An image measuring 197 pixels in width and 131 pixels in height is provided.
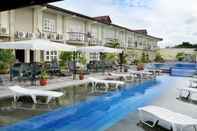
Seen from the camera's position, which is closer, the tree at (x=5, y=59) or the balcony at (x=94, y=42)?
the tree at (x=5, y=59)

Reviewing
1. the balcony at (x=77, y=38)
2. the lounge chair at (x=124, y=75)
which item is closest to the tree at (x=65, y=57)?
the lounge chair at (x=124, y=75)

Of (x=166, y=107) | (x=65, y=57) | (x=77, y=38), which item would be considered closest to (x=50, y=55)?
(x=77, y=38)

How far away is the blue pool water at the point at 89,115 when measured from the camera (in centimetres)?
746

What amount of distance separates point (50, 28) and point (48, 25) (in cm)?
37

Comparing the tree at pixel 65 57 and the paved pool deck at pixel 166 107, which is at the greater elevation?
the tree at pixel 65 57

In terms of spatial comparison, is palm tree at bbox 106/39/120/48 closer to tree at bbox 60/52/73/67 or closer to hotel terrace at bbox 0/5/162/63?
hotel terrace at bbox 0/5/162/63

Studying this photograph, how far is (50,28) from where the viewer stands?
77.3 ft

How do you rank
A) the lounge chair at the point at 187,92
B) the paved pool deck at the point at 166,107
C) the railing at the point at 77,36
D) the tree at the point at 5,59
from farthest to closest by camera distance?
the railing at the point at 77,36
the tree at the point at 5,59
the lounge chair at the point at 187,92
the paved pool deck at the point at 166,107

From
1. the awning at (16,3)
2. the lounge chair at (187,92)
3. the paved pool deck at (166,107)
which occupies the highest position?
the awning at (16,3)

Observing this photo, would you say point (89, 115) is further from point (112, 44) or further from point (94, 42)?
point (112, 44)

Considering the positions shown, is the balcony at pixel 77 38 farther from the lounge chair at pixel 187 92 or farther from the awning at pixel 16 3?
the awning at pixel 16 3

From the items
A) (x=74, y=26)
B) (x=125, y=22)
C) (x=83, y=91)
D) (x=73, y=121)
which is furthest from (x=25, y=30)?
(x=125, y=22)

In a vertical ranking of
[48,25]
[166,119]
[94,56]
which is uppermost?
[48,25]

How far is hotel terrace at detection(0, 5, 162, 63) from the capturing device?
62.8ft
